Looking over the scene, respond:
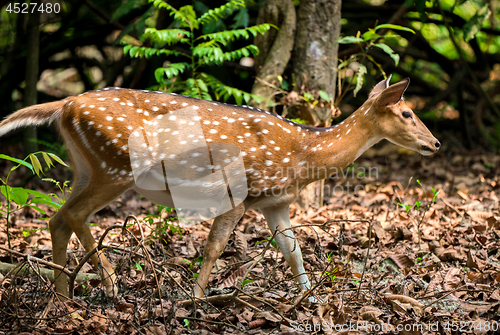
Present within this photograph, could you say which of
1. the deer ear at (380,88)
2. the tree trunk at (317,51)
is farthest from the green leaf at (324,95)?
the deer ear at (380,88)

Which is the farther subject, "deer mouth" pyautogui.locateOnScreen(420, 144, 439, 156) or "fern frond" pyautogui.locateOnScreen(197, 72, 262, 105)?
"fern frond" pyautogui.locateOnScreen(197, 72, 262, 105)

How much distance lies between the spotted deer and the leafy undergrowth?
298 millimetres

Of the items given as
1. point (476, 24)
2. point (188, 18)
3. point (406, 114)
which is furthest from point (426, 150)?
point (476, 24)

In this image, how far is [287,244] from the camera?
400 centimetres

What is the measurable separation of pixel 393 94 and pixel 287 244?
160cm

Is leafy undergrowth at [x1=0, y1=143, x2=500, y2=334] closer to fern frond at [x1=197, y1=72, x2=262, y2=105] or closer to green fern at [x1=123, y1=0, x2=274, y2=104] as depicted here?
fern frond at [x1=197, y1=72, x2=262, y2=105]

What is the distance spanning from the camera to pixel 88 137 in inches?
143

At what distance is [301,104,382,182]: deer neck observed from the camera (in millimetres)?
4008

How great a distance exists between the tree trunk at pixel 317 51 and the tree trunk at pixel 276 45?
0.18 meters

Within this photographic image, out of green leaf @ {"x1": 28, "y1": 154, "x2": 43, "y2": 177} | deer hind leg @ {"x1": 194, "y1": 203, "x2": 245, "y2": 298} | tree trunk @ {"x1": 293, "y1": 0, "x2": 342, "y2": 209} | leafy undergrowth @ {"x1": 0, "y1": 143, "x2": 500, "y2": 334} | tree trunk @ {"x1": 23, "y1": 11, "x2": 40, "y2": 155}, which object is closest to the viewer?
leafy undergrowth @ {"x1": 0, "y1": 143, "x2": 500, "y2": 334}

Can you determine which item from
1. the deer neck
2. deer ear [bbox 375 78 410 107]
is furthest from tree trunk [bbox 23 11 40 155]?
deer ear [bbox 375 78 410 107]

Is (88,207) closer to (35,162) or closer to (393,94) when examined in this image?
(35,162)

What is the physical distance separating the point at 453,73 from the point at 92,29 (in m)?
8.45

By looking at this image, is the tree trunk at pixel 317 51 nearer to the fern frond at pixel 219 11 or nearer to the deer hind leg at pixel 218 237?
the fern frond at pixel 219 11
